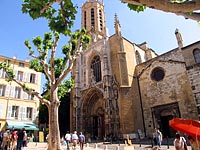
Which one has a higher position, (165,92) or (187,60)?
(187,60)

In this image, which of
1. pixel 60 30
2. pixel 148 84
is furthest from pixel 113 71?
pixel 60 30

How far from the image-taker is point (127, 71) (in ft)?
69.1

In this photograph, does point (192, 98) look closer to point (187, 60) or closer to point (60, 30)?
point (187, 60)

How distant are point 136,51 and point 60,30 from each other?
2051cm

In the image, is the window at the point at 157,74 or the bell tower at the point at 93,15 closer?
the window at the point at 157,74

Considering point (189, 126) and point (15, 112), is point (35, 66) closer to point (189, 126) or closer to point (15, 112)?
point (189, 126)

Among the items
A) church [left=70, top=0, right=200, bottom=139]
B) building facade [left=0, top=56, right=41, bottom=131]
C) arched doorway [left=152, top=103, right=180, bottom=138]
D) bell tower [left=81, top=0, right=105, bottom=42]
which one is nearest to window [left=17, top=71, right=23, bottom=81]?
building facade [left=0, top=56, right=41, bottom=131]

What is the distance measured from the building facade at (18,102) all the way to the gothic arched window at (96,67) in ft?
26.5

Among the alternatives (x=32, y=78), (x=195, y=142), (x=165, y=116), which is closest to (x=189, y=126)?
(x=195, y=142)

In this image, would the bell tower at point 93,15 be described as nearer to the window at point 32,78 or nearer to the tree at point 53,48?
the window at point 32,78

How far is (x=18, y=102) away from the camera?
23.3 m

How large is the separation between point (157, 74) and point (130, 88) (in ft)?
10.7

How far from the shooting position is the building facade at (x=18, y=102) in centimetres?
2192

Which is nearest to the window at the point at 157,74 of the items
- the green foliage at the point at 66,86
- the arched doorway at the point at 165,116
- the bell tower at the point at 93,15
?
the arched doorway at the point at 165,116
